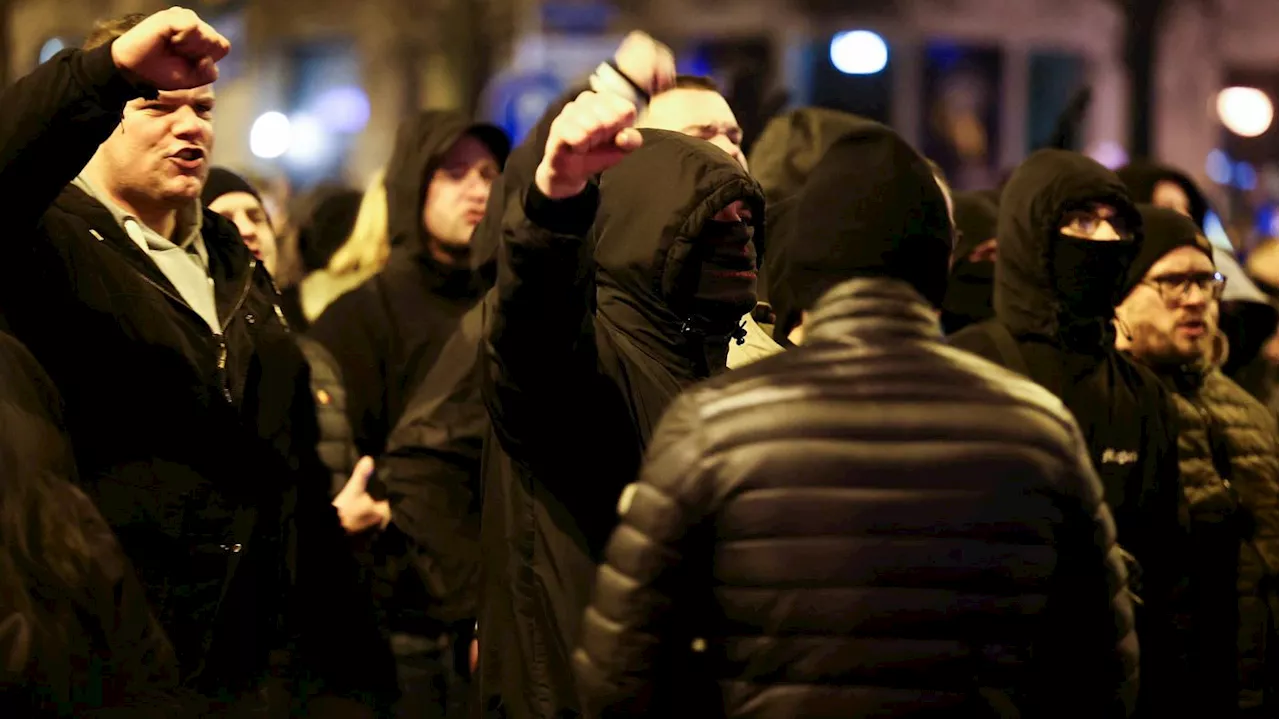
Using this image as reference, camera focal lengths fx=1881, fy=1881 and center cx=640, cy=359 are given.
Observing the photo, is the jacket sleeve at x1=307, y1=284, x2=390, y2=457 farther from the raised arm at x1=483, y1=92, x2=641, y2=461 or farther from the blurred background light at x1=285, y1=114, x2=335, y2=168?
the blurred background light at x1=285, y1=114, x2=335, y2=168

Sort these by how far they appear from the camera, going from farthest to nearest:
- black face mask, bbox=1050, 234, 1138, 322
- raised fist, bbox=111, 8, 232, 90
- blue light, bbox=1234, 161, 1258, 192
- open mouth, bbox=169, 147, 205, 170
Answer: blue light, bbox=1234, 161, 1258, 192
black face mask, bbox=1050, 234, 1138, 322
open mouth, bbox=169, 147, 205, 170
raised fist, bbox=111, 8, 232, 90

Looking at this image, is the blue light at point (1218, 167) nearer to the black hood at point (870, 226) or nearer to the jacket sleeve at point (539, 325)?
the jacket sleeve at point (539, 325)

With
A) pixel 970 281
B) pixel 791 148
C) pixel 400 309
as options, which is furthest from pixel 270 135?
pixel 400 309

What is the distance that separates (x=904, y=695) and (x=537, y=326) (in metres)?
0.99

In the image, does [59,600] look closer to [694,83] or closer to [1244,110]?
[694,83]

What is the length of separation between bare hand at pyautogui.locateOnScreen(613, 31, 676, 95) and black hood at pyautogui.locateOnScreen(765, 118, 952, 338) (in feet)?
1.73

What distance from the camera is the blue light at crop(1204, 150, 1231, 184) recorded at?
3077 cm

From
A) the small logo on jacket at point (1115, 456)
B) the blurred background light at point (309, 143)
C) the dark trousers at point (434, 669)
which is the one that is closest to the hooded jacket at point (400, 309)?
the dark trousers at point (434, 669)

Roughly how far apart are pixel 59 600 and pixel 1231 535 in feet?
16.0

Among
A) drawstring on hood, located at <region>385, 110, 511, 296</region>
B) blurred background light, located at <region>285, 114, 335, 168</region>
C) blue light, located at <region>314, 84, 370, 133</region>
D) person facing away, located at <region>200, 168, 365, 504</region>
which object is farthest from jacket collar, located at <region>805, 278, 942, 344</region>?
blurred background light, located at <region>285, 114, 335, 168</region>

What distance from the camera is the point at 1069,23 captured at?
32.8m

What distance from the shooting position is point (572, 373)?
12.1ft

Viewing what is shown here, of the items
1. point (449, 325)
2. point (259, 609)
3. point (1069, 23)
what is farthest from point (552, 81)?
point (259, 609)

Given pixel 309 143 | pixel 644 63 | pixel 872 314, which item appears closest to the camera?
pixel 872 314
